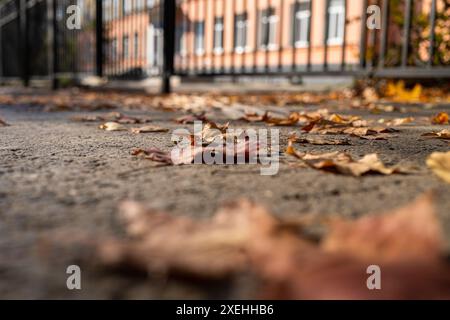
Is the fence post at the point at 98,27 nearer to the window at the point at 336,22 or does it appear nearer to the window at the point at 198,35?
the window at the point at 198,35

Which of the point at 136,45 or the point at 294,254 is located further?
the point at 136,45

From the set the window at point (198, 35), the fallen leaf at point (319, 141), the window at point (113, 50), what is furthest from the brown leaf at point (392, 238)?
the window at point (198, 35)

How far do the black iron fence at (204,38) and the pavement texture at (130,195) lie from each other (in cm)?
266

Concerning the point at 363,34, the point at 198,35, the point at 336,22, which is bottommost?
the point at 363,34

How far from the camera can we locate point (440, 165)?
1123 mm

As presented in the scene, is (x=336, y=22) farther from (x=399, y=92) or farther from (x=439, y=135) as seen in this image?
(x=439, y=135)

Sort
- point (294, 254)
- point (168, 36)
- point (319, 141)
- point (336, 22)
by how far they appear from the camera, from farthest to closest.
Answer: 1. point (336, 22)
2. point (168, 36)
3. point (319, 141)
4. point (294, 254)

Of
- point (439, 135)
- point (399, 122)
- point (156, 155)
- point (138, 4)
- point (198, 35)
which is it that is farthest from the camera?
point (198, 35)

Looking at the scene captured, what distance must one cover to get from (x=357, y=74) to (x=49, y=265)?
3989 mm

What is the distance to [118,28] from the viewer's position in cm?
669

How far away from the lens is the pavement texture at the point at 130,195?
0.58 m

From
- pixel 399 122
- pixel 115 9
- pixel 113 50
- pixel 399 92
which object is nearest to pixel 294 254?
pixel 399 122

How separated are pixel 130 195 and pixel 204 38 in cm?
728
